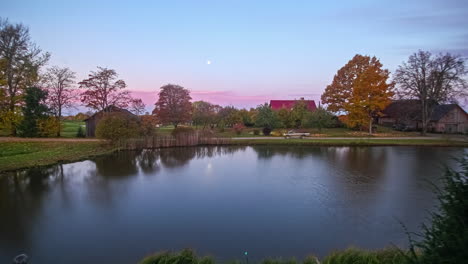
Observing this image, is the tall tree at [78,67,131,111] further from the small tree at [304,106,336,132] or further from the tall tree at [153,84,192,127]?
the small tree at [304,106,336,132]

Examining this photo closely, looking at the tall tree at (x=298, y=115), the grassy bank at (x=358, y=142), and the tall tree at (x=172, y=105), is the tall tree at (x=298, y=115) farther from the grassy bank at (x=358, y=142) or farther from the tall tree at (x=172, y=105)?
the tall tree at (x=172, y=105)

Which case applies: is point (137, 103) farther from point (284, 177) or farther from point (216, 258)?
point (216, 258)

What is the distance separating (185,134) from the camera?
21.7 m

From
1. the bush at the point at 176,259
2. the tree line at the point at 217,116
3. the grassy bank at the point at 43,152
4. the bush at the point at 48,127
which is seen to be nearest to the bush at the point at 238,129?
the tree line at the point at 217,116

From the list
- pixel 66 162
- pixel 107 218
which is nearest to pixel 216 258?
pixel 107 218

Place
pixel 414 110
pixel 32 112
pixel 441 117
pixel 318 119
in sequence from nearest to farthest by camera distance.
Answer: pixel 32 112 < pixel 318 119 < pixel 414 110 < pixel 441 117

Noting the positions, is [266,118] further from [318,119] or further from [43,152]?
[43,152]

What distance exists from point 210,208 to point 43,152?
14276 millimetres

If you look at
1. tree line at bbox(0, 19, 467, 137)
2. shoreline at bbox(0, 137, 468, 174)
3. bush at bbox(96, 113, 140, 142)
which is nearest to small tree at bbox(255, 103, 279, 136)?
tree line at bbox(0, 19, 467, 137)

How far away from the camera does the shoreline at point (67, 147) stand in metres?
13.6

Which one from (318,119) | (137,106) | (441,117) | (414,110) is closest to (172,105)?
(137,106)

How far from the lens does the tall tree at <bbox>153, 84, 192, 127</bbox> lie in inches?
1147

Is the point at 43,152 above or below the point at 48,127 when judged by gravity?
below

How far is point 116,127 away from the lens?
18938 mm
